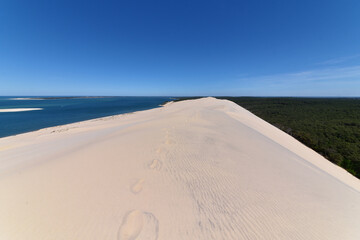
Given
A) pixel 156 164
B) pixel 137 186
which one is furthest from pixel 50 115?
pixel 137 186

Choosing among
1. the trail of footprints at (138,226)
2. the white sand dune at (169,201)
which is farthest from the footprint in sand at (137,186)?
the trail of footprints at (138,226)

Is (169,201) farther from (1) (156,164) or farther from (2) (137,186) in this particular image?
(1) (156,164)

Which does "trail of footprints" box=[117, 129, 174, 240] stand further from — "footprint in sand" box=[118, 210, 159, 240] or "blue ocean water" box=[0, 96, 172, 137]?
"blue ocean water" box=[0, 96, 172, 137]

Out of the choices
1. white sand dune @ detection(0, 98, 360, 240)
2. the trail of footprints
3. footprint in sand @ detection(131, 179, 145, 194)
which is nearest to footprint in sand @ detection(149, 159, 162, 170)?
white sand dune @ detection(0, 98, 360, 240)

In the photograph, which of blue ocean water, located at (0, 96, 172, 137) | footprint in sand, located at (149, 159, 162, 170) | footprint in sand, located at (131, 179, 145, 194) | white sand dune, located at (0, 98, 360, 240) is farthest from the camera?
blue ocean water, located at (0, 96, 172, 137)

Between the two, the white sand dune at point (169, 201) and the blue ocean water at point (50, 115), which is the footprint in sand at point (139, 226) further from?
the blue ocean water at point (50, 115)

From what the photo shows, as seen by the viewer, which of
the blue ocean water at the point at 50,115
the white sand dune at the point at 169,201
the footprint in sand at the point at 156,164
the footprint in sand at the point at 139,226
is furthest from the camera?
the blue ocean water at the point at 50,115

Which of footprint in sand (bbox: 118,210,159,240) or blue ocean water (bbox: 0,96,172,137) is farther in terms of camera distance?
blue ocean water (bbox: 0,96,172,137)
